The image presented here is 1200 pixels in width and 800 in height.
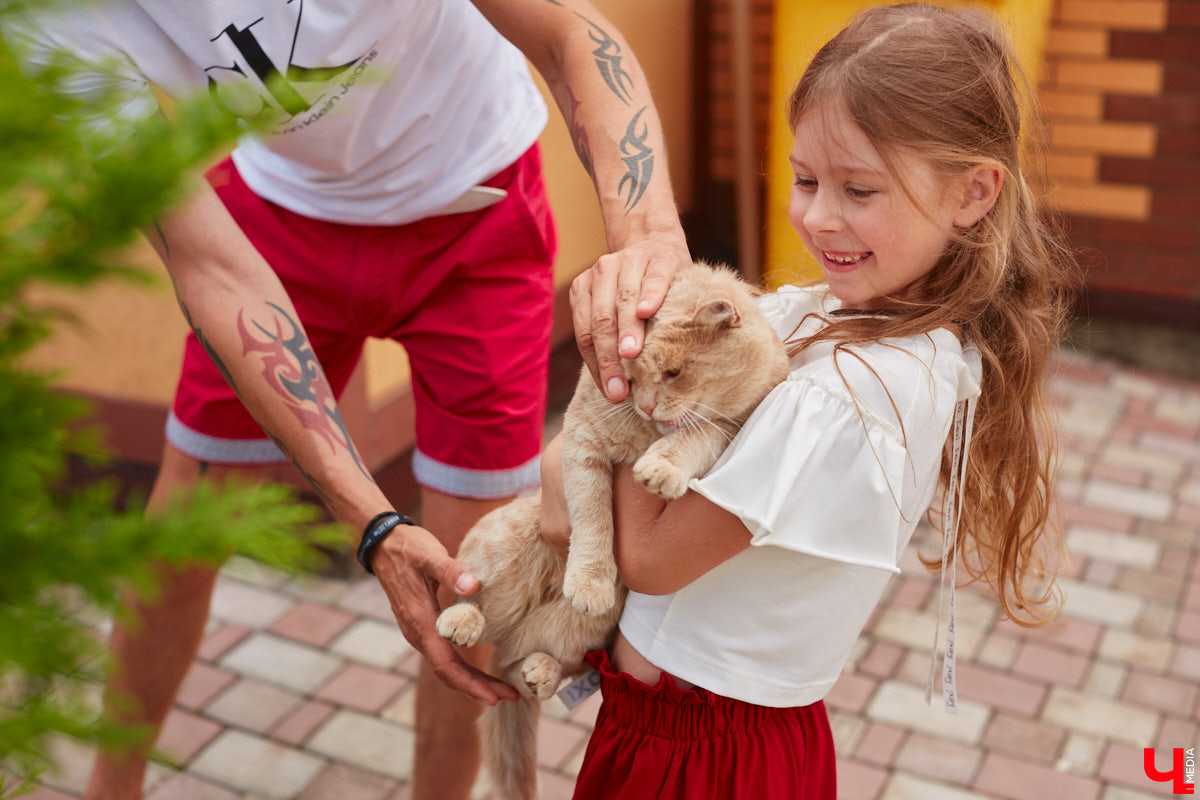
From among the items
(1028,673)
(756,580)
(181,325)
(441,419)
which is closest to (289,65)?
(441,419)

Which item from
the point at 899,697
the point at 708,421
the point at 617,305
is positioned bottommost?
the point at 899,697

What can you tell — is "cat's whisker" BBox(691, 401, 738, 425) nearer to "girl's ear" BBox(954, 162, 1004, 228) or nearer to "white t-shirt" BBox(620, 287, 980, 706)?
"white t-shirt" BBox(620, 287, 980, 706)

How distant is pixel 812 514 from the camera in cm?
144

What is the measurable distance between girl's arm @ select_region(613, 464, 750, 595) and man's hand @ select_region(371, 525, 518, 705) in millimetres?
305

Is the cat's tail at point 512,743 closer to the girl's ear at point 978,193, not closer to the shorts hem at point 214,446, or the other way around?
the shorts hem at point 214,446

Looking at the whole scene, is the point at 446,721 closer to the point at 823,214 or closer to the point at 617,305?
the point at 617,305

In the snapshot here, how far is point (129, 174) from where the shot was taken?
530mm

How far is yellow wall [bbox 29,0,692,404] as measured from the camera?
3.58 m

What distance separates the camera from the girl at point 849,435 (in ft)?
4.75

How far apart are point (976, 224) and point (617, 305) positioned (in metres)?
0.55

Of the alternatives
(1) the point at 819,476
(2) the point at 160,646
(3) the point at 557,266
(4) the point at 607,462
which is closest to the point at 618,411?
(4) the point at 607,462

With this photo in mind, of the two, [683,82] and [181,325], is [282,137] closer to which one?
[181,325]

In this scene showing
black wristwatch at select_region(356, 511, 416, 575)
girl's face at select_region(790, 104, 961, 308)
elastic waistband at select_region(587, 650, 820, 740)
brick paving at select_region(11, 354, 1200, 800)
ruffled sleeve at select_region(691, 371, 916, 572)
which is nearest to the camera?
ruffled sleeve at select_region(691, 371, 916, 572)

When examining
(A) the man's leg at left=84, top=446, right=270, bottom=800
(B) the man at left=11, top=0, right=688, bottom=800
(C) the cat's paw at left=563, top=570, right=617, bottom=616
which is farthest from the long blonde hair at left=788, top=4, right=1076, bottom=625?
(A) the man's leg at left=84, top=446, right=270, bottom=800
